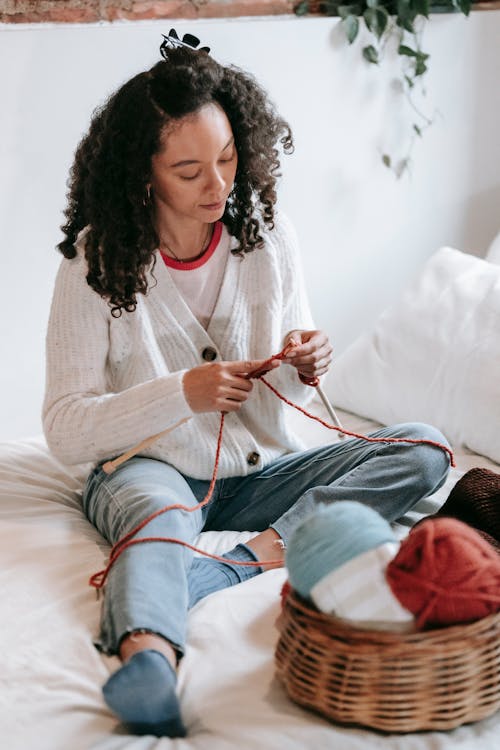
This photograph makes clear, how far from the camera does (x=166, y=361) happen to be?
1568mm

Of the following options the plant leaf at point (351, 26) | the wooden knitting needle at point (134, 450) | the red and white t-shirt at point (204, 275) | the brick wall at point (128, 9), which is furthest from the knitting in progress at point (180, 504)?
the plant leaf at point (351, 26)

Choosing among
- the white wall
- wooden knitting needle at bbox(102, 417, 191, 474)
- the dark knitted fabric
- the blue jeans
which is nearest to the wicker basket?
the blue jeans

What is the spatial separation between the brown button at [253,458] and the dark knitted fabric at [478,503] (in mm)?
292

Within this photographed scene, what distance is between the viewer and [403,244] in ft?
8.21

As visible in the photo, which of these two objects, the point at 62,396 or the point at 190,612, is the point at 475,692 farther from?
the point at 62,396

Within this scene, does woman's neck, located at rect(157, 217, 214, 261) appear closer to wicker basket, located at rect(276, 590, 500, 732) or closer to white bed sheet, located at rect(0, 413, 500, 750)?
white bed sheet, located at rect(0, 413, 500, 750)

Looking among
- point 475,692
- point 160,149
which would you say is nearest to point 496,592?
point 475,692

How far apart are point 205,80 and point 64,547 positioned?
2.34 feet

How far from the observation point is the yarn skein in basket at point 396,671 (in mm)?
1016

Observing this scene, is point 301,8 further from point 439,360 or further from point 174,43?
point 439,360

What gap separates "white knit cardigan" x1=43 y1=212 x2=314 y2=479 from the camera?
144 centimetres

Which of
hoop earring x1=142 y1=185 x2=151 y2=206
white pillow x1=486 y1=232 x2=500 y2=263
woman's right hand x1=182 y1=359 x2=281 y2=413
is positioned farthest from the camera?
white pillow x1=486 y1=232 x2=500 y2=263

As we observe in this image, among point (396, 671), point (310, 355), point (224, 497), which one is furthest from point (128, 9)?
point (396, 671)

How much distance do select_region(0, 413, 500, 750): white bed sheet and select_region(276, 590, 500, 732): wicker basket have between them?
0.02m
